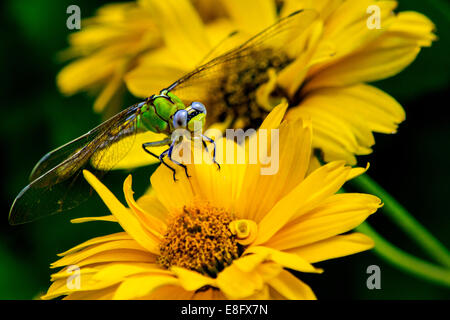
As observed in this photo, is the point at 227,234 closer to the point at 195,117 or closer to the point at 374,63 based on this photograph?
the point at 195,117

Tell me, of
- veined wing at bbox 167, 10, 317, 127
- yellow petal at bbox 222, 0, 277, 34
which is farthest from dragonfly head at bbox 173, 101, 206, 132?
yellow petal at bbox 222, 0, 277, 34

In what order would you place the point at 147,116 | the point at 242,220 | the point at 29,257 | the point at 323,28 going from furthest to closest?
1. the point at 29,257
2. the point at 323,28
3. the point at 147,116
4. the point at 242,220

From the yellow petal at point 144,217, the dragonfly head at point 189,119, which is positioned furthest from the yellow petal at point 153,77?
the yellow petal at point 144,217

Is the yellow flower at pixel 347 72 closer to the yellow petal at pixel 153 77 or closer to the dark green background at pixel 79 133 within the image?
the yellow petal at pixel 153 77

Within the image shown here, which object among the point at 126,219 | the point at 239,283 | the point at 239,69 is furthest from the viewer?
the point at 239,69

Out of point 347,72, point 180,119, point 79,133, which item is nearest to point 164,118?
point 180,119

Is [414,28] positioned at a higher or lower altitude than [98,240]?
higher

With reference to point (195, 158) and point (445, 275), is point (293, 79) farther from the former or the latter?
point (445, 275)

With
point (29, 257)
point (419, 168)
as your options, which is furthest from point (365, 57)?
point (29, 257)
